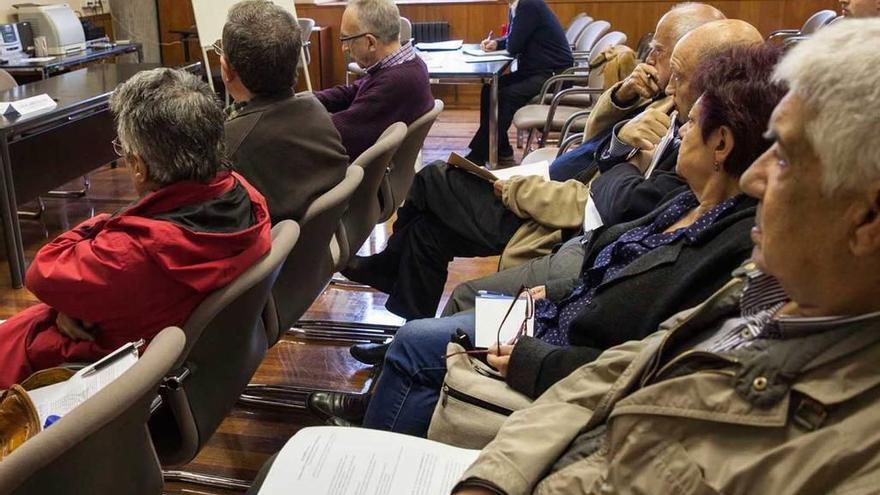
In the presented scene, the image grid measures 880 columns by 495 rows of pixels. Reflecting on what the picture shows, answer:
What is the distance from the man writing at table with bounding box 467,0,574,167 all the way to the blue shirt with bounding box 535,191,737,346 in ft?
11.8

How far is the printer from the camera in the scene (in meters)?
5.72

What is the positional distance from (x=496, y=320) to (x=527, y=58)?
12.5 ft

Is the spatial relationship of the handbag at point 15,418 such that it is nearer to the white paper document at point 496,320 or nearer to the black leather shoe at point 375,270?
the white paper document at point 496,320

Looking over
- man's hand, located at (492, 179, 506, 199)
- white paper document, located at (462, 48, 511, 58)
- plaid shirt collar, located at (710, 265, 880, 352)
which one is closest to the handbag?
plaid shirt collar, located at (710, 265, 880, 352)

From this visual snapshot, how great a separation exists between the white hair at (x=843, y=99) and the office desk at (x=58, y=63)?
5607 millimetres

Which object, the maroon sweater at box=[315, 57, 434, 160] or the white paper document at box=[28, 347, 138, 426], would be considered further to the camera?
the maroon sweater at box=[315, 57, 434, 160]

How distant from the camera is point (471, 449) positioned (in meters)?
1.40

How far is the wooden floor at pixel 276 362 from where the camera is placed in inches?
87.6

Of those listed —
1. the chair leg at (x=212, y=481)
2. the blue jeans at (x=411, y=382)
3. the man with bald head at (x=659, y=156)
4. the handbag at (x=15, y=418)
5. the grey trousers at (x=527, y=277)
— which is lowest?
the chair leg at (x=212, y=481)

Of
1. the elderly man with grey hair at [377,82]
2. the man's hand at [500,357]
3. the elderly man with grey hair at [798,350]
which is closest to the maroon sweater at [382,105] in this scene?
the elderly man with grey hair at [377,82]

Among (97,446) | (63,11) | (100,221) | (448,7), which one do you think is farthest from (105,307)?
(448,7)

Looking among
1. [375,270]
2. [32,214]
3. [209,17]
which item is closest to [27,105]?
[32,214]

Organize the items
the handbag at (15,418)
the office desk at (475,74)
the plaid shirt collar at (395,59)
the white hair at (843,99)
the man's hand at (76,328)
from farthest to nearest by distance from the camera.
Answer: the office desk at (475,74) < the plaid shirt collar at (395,59) < the man's hand at (76,328) < the handbag at (15,418) < the white hair at (843,99)

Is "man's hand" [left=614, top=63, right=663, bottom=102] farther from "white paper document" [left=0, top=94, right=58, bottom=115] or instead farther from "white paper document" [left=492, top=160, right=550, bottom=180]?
"white paper document" [left=0, top=94, right=58, bottom=115]
